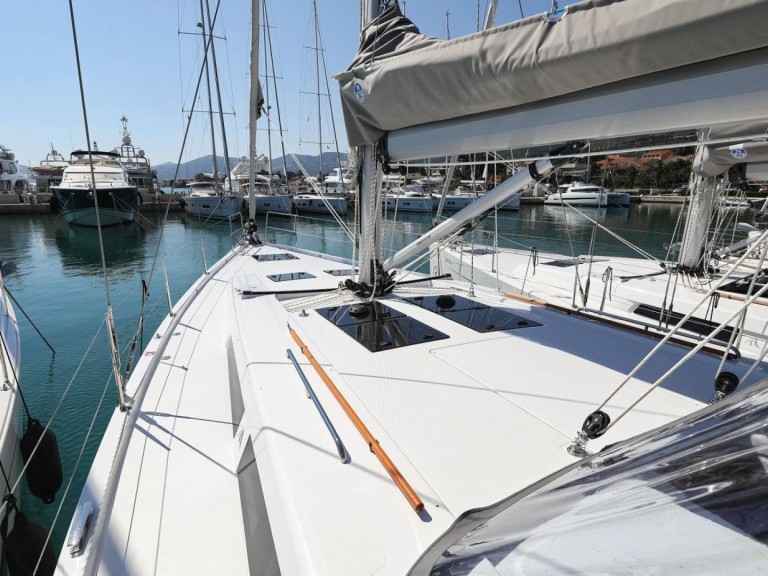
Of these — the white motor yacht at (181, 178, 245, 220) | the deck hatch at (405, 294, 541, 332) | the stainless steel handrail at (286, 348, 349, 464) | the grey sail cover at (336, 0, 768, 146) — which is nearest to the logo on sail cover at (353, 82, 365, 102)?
the grey sail cover at (336, 0, 768, 146)

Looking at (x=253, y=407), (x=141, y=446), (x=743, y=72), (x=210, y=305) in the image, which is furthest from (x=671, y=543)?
(x=210, y=305)

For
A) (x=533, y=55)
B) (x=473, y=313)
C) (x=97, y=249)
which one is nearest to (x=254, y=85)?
(x=473, y=313)

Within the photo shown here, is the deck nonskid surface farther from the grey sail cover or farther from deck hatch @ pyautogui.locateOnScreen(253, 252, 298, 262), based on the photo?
deck hatch @ pyautogui.locateOnScreen(253, 252, 298, 262)

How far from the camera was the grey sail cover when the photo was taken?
1393 mm

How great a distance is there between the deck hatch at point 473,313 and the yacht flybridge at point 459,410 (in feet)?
0.10

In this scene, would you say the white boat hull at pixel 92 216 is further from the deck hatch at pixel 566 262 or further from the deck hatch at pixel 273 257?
the deck hatch at pixel 566 262

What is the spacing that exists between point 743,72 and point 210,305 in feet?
15.7

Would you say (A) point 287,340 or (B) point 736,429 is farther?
(A) point 287,340

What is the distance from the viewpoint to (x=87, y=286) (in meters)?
11.1

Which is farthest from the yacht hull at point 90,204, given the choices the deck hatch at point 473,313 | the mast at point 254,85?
the deck hatch at point 473,313

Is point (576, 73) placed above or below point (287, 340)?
above

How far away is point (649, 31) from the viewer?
151 centimetres

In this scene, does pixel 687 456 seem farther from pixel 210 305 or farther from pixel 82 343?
pixel 82 343

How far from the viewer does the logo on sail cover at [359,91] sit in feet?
9.23
